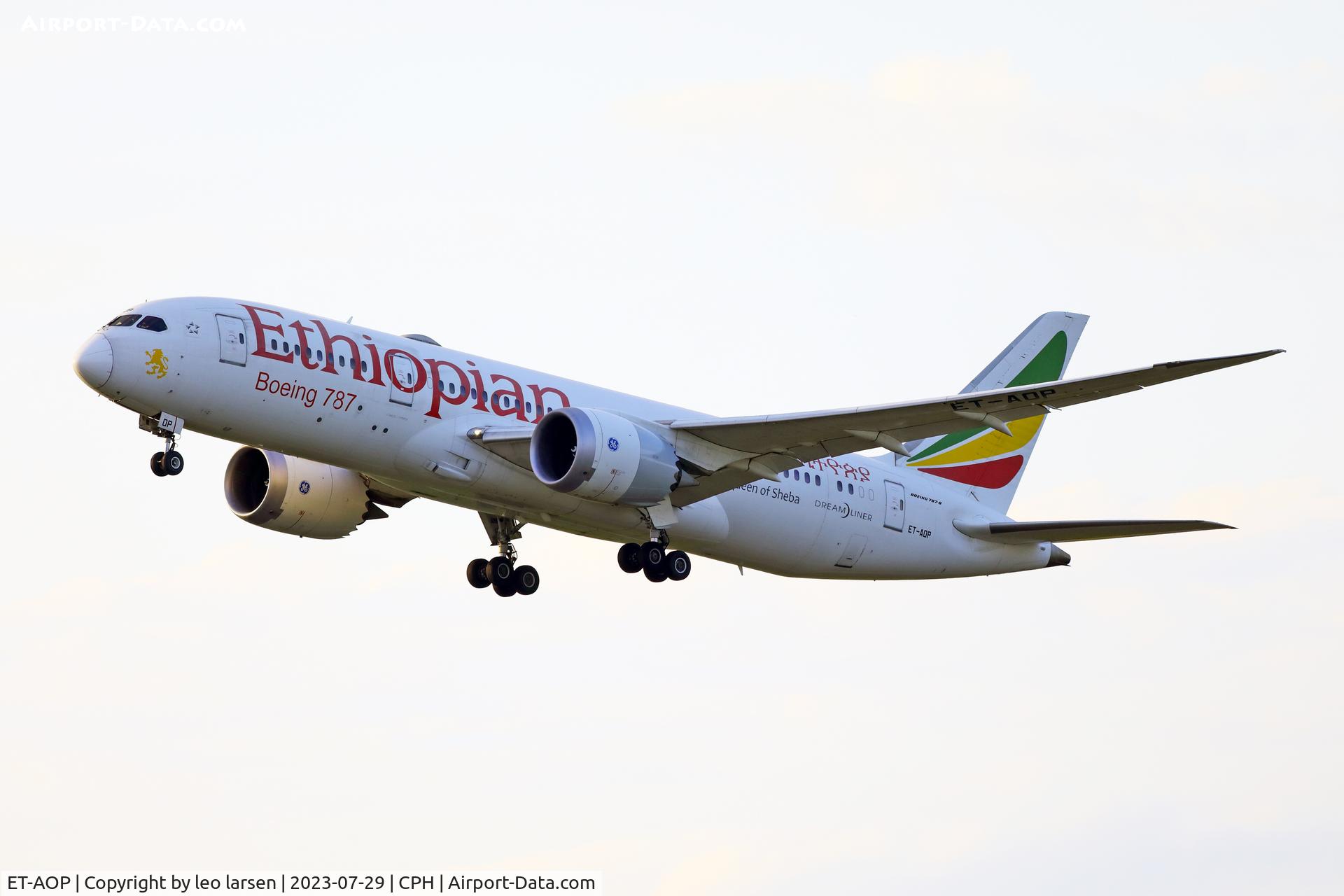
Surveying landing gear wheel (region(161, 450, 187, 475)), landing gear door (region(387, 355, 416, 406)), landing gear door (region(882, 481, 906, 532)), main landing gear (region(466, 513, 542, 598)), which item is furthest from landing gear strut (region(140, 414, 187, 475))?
landing gear door (region(882, 481, 906, 532))

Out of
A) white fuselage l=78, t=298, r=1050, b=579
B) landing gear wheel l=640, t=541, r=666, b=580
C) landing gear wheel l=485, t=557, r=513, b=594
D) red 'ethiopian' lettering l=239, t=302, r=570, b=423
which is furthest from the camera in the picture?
landing gear wheel l=485, t=557, r=513, b=594

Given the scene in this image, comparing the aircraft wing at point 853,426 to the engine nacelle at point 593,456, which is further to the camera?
the engine nacelle at point 593,456

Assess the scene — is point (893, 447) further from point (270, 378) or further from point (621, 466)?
point (270, 378)

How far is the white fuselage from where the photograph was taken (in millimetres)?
34375

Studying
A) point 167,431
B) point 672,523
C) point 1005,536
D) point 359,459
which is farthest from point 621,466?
point 1005,536

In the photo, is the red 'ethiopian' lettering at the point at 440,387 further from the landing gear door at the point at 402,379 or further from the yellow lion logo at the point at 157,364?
the yellow lion logo at the point at 157,364

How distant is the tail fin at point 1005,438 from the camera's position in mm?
45875

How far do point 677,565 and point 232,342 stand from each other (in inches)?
390

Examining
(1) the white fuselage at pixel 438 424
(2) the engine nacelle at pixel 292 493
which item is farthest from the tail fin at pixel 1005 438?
(2) the engine nacelle at pixel 292 493

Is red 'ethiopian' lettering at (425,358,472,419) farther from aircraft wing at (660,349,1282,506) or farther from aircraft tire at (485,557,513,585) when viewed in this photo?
aircraft tire at (485,557,513,585)

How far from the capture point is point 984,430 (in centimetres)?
4588

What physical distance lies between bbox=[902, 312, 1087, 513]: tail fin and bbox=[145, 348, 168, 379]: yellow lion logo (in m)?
18.1

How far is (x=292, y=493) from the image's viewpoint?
41531 mm

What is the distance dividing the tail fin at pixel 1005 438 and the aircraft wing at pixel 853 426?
7773mm
